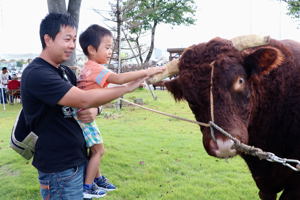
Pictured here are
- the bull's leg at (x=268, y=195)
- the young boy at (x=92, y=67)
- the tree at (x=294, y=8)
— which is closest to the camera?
the young boy at (x=92, y=67)

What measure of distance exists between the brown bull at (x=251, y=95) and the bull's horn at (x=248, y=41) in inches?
1.5

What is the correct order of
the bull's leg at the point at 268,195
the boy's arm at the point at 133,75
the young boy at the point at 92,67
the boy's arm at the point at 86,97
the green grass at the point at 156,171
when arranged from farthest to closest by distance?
the green grass at the point at 156,171 → the bull's leg at the point at 268,195 → the young boy at the point at 92,67 → the boy's arm at the point at 133,75 → the boy's arm at the point at 86,97

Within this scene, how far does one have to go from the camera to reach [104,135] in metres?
7.36

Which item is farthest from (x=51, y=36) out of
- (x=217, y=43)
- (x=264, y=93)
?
(x=264, y=93)

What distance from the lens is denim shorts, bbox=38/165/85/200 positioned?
89.1 inches

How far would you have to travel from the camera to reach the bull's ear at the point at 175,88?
2.77 m

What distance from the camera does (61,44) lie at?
222 centimetres

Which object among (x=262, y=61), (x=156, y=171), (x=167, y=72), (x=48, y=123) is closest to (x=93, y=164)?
(x=48, y=123)

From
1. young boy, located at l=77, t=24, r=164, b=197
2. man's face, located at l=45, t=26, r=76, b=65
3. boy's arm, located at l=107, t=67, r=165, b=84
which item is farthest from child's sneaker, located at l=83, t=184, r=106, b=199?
man's face, located at l=45, t=26, r=76, b=65

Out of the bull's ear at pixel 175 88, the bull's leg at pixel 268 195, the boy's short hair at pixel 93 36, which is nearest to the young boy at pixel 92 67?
the boy's short hair at pixel 93 36

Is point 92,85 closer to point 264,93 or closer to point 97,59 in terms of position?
point 97,59

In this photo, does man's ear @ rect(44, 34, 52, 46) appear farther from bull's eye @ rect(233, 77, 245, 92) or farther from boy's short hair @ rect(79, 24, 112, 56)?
bull's eye @ rect(233, 77, 245, 92)

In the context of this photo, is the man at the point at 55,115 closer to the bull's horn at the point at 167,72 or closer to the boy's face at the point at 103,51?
the bull's horn at the point at 167,72

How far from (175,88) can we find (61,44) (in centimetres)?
116
